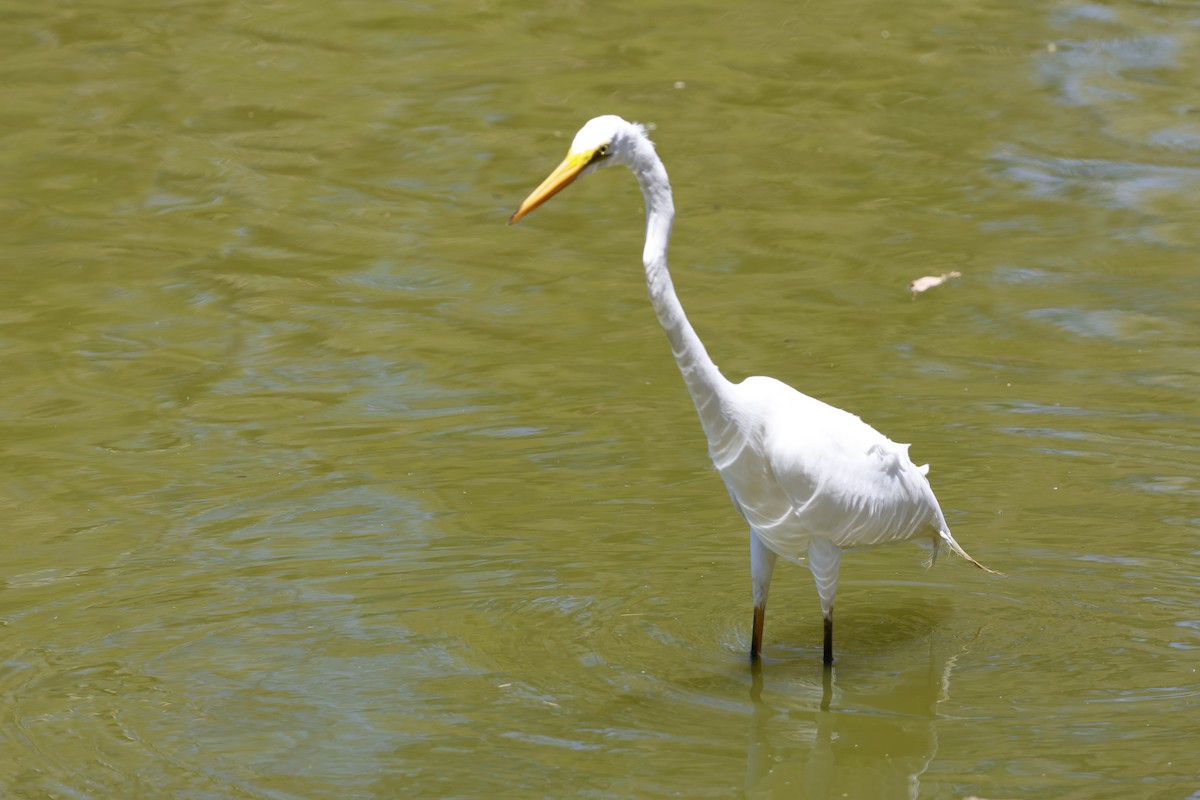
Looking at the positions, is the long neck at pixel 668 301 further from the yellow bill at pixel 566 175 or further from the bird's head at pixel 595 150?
the yellow bill at pixel 566 175

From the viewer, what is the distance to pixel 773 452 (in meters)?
5.08

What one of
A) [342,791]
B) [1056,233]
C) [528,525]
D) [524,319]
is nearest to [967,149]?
[1056,233]

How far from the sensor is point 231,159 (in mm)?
10984

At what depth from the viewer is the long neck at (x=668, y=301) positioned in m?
4.78

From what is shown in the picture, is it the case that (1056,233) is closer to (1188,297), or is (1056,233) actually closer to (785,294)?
(1188,297)

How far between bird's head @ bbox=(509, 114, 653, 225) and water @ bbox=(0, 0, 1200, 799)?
157 centimetres

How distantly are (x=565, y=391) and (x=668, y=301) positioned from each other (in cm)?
313

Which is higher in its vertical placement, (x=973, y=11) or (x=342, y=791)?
(x=973, y=11)

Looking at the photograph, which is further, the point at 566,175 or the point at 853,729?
the point at 853,729

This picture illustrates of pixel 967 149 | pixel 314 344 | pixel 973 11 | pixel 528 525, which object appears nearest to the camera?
pixel 528 525

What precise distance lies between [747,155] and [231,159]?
3.36m

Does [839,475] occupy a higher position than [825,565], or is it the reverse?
[839,475]

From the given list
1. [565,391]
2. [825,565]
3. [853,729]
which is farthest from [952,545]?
[565,391]

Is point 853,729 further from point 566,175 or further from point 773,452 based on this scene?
point 566,175
